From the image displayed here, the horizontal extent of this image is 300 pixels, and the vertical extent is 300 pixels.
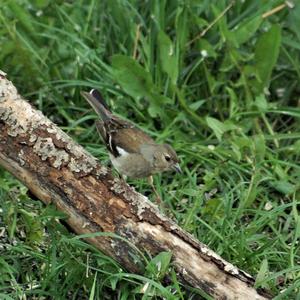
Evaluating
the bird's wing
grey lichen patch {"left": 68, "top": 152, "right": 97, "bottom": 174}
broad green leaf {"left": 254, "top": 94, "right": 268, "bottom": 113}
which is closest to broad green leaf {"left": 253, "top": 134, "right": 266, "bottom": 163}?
broad green leaf {"left": 254, "top": 94, "right": 268, "bottom": 113}

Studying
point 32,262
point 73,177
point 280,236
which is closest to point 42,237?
point 32,262

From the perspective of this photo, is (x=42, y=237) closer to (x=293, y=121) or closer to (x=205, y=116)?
(x=205, y=116)

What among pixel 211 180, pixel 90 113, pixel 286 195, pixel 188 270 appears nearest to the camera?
pixel 188 270

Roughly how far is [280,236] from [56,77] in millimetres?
2316

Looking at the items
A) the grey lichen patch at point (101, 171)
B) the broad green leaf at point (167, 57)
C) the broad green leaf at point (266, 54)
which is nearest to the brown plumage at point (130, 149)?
the grey lichen patch at point (101, 171)

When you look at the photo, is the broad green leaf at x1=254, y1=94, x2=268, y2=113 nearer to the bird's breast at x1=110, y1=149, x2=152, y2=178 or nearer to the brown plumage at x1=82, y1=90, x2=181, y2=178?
the brown plumage at x1=82, y1=90, x2=181, y2=178

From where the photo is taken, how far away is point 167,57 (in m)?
6.01

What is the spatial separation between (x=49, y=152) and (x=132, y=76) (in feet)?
5.74

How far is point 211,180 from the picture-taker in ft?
16.8

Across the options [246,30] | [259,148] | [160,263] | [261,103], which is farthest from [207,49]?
[160,263]

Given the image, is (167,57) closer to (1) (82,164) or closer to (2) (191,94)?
(2) (191,94)

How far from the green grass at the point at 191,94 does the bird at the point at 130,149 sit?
230 mm

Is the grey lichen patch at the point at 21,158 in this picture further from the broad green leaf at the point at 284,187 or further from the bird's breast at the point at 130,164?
the broad green leaf at the point at 284,187

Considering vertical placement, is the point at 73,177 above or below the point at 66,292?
above
